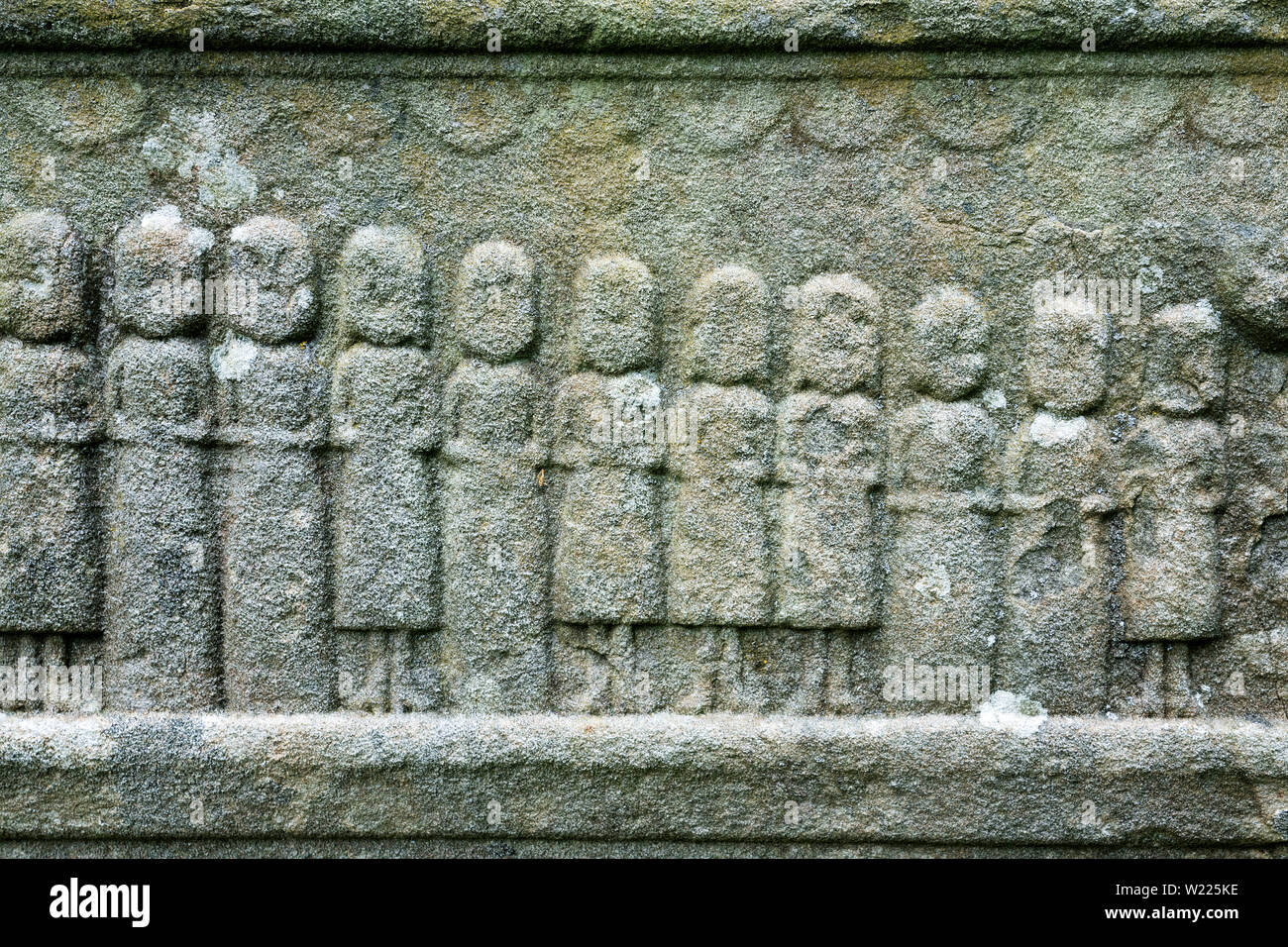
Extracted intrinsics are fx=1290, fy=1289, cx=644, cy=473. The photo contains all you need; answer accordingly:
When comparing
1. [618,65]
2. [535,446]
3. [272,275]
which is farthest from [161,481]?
[618,65]

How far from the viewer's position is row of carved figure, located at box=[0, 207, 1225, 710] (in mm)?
3404

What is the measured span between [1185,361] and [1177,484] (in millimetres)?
327

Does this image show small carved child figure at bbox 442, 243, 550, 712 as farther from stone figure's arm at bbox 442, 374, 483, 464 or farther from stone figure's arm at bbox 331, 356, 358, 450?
stone figure's arm at bbox 331, 356, 358, 450

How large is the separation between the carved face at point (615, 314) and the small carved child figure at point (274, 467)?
728 mm

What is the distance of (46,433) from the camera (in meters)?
3.42

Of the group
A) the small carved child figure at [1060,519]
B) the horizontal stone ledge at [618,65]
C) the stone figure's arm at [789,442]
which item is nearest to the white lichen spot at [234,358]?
the horizontal stone ledge at [618,65]

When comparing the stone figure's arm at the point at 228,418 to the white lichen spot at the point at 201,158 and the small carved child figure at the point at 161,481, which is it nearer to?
the small carved child figure at the point at 161,481

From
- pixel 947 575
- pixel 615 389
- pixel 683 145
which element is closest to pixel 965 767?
pixel 947 575

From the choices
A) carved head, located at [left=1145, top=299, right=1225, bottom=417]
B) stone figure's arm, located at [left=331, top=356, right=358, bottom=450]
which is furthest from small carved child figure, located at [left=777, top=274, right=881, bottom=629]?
stone figure's arm, located at [left=331, top=356, right=358, bottom=450]

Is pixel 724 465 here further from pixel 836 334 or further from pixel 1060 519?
pixel 1060 519

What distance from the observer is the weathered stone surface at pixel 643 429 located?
3.37 m

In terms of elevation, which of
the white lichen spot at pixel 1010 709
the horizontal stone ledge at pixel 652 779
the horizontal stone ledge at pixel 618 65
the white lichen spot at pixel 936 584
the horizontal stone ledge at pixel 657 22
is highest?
the horizontal stone ledge at pixel 657 22

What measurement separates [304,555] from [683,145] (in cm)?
149

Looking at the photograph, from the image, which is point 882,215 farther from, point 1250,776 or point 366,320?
point 1250,776
